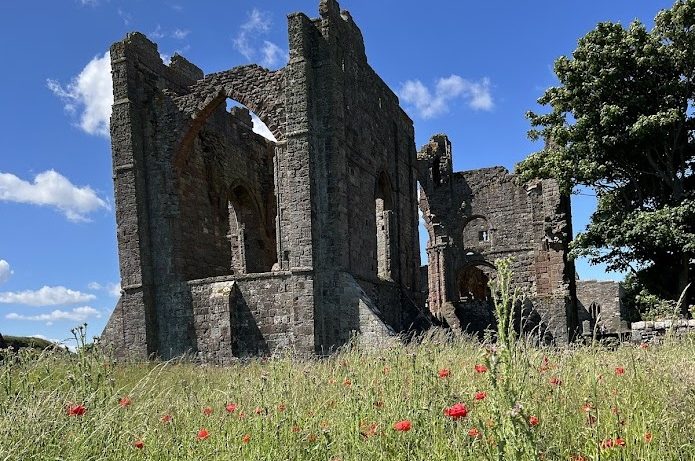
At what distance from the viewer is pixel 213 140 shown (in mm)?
18422

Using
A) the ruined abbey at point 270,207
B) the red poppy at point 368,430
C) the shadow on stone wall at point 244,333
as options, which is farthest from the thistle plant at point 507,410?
the shadow on stone wall at point 244,333

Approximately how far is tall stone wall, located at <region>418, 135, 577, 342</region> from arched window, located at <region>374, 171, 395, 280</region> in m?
7.19

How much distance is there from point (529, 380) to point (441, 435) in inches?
43.1

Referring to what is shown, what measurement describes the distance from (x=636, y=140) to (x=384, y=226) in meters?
7.18

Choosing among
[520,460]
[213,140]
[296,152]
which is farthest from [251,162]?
[520,460]

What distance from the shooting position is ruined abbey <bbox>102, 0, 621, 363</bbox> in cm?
1395

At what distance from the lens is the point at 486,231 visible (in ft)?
92.3

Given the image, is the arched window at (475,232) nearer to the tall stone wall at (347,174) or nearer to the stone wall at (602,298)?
the stone wall at (602,298)

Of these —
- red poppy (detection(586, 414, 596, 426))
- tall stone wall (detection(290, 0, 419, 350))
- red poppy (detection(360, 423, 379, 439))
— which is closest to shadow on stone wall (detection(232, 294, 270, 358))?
tall stone wall (detection(290, 0, 419, 350))

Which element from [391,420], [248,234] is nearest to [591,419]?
[391,420]

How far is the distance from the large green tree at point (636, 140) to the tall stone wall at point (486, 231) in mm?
4817

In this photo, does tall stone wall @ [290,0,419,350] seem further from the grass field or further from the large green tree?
the grass field

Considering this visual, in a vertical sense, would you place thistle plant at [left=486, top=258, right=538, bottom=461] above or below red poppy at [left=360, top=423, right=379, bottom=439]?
above

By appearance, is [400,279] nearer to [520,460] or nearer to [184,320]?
[184,320]
